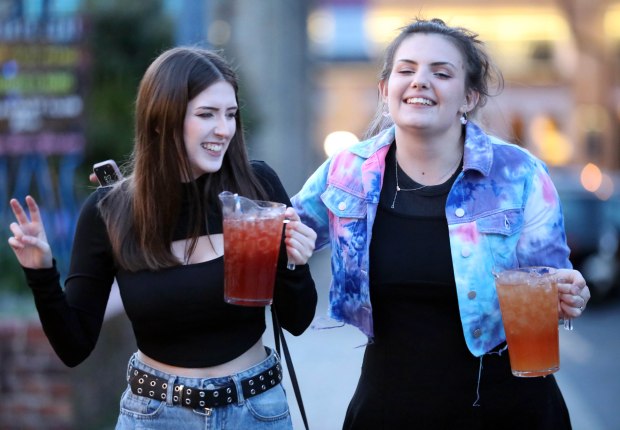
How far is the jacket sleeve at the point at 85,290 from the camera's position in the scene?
3111 millimetres

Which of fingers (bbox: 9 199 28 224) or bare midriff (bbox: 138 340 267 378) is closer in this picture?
fingers (bbox: 9 199 28 224)

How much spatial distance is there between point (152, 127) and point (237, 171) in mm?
302

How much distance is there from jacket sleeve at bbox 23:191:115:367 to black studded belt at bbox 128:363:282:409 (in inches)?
8.0

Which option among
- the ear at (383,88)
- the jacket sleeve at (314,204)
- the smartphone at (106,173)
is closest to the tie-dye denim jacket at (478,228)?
the jacket sleeve at (314,204)

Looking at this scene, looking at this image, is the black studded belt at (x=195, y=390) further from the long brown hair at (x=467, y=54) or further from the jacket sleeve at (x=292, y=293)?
the long brown hair at (x=467, y=54)

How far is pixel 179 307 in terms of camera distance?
306cm

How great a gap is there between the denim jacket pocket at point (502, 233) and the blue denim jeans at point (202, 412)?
82cm

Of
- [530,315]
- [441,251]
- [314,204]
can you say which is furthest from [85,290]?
[530,315]

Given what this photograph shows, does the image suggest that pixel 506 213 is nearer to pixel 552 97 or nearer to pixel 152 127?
pixel 152 127

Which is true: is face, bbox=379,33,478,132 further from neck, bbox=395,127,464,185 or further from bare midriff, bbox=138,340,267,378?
bare midriff, bbox=138,340,267,378

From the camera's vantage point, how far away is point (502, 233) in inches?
127

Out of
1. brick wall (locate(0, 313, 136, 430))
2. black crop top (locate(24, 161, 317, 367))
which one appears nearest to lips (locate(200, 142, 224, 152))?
black crop top (locate(24, 161, 317, 367))

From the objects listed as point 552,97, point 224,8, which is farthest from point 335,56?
point 552,97

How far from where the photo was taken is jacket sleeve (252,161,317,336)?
3139mm
